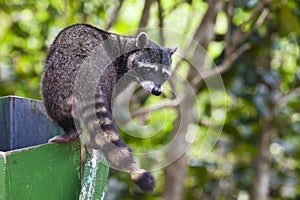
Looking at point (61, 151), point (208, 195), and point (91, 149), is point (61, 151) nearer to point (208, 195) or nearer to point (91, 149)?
point (91, 149)

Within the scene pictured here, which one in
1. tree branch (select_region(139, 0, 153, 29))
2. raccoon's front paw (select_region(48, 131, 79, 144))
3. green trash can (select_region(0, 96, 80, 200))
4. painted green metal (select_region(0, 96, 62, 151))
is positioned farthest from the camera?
tree branch (select_region(139, 0, 153, 29))

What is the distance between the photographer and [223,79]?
9.32 feet

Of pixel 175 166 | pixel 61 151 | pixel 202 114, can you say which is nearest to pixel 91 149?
pixel 61 151

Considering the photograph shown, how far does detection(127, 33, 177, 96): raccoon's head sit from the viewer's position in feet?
4.98

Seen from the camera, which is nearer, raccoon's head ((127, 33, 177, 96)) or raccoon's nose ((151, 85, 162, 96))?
raccoon's nose ((151, 85, 162, 96))

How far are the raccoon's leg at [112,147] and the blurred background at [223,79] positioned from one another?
0.75 m

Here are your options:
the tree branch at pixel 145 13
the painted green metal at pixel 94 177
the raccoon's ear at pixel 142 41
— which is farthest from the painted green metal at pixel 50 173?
the tree branch at pixel 145 13

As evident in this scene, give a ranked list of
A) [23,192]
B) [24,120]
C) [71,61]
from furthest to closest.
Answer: [24,120] < [71,61] < [23,192]

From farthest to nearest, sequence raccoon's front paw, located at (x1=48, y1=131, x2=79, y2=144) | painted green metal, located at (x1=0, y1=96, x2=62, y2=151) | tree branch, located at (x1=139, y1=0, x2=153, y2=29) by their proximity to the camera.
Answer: tree branch, located at (x1=139, y1=0, x2=153, y2=29) < painted green metal, located at (x1=0, y1=96, x2=62, y2=151) < raccoon's front paw, located at (x1=48, y1=131, x2=79, y2=144)

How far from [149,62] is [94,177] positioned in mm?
422

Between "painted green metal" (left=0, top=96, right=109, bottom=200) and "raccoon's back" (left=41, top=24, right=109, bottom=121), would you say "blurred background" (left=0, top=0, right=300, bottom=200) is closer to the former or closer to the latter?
"raccoon's back" (left=41, top=24, right=109, bottom=121)

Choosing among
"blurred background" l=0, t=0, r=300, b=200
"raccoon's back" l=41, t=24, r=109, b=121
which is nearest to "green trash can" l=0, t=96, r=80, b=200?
"raccoon's back" l=41, t=24, r=109, b=121

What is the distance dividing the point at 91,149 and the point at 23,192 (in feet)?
0.61

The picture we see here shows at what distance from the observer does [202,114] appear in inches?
116
